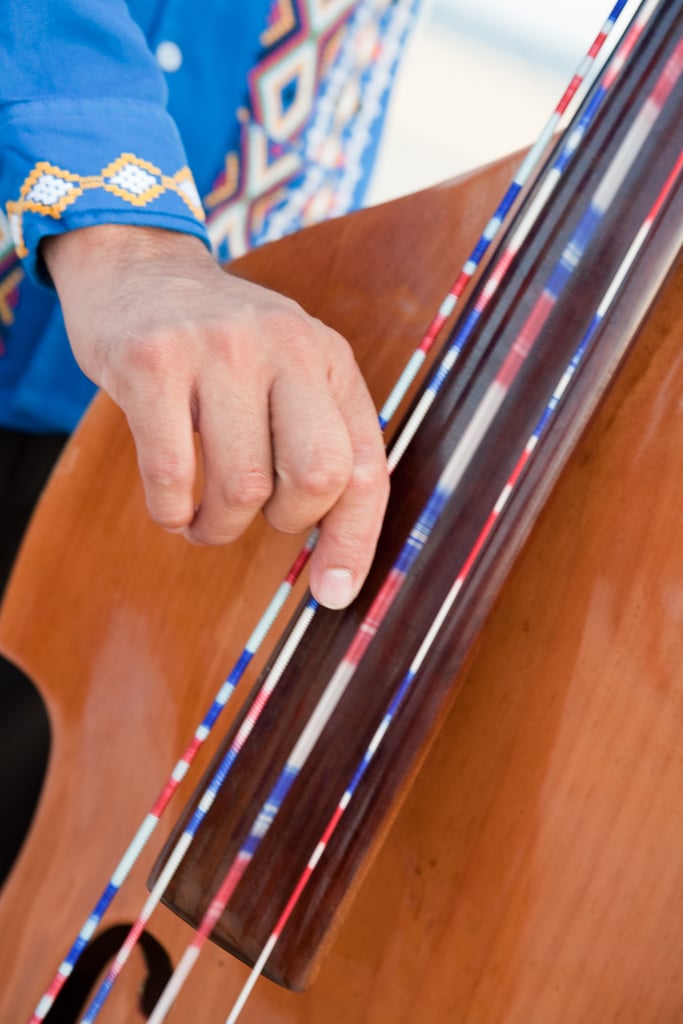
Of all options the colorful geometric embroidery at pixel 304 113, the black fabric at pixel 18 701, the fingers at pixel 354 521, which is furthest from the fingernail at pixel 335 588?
the colorful geometric embroidery at pixel 304 113

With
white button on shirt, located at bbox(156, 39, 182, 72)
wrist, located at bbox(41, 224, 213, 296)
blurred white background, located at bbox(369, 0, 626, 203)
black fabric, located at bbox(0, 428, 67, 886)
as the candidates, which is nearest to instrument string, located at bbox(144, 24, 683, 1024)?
wrist, located at bbox(41, 224, 213, 296)

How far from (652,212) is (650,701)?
0.20 meters

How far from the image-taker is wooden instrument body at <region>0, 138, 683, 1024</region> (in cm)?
40

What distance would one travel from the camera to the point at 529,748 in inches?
16.4

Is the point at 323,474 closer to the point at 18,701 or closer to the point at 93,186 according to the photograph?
the point at 93,186

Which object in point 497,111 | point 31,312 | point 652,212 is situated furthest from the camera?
point 497,111

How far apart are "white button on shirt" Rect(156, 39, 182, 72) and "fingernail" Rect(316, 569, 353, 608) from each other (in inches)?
17.6

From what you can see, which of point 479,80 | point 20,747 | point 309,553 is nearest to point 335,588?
point 309,553

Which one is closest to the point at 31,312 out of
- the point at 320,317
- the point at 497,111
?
the point at 320,317

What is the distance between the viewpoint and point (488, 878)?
1.38 feet

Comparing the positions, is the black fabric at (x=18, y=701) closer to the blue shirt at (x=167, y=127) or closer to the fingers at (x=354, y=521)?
the blue shirt at (x=167, y=127)

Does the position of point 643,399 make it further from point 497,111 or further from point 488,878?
point 497,111

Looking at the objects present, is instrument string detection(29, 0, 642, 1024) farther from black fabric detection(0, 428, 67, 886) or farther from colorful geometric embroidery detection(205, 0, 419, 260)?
colorful geometric embroidery detection(205, 0, 419, 260)

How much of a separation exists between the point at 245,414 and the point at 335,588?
0.08 meters
